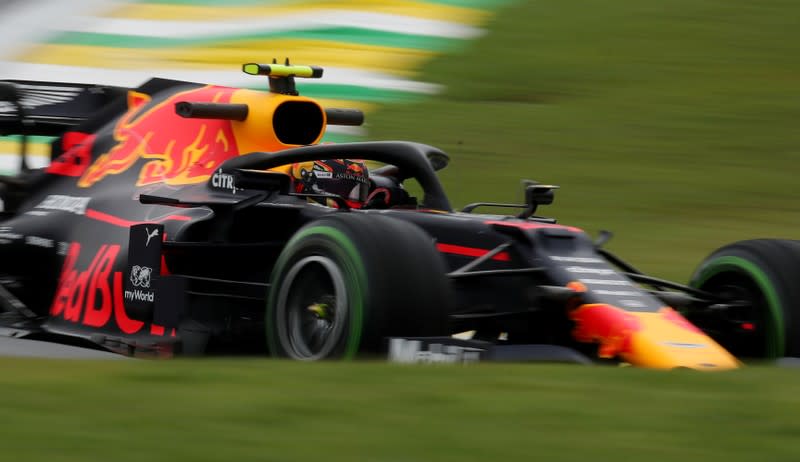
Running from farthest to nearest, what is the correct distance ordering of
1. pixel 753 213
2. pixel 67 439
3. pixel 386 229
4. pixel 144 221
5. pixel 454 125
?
pixel 454 125
pixel 753 213
pixel 144 221
pixel 386 229
pixel 67 439

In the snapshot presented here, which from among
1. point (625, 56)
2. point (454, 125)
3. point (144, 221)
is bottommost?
point (144, 221)

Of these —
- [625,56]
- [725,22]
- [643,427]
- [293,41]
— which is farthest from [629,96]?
[643,427]

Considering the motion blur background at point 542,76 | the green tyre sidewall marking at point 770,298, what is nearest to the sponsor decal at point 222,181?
the green tyre sidewall marking at point 770,298

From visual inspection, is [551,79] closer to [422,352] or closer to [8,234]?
[8,234]

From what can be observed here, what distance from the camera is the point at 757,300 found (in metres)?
6.96

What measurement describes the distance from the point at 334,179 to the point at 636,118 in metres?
7.59

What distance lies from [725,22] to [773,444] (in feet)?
42.5

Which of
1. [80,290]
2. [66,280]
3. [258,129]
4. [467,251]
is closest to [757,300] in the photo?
[467,251]

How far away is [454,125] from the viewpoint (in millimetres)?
14539

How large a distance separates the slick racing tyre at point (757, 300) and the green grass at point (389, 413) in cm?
186

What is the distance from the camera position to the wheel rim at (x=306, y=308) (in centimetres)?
620

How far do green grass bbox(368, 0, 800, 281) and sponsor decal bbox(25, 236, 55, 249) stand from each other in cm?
499

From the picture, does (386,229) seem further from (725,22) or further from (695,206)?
(725,22)

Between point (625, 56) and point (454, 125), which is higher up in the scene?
point (625, 56)
